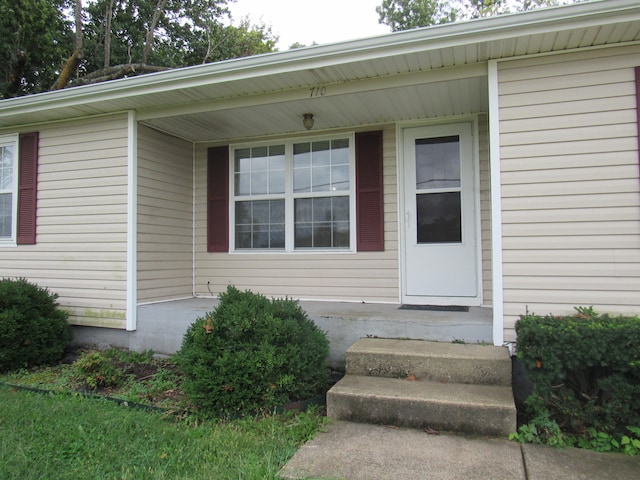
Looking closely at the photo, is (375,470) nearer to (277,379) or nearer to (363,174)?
(277,379)

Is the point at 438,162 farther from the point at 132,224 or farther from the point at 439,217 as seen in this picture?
the point at 132,224

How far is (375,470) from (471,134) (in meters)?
3.67

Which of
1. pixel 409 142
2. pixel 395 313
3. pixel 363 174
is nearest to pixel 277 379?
pixel 395 313

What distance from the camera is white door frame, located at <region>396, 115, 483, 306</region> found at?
4.61 m

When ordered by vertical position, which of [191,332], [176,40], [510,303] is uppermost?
[176,40]

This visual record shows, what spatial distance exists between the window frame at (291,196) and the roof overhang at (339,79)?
0.20m

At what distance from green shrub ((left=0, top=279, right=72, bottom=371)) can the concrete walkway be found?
134 inches

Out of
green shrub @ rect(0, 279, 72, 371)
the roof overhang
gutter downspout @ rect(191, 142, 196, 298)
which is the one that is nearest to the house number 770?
the roof overhang

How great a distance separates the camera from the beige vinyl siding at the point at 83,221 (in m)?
4.87

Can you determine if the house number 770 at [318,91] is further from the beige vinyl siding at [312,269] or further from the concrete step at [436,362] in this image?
the concrete step at [436,362]

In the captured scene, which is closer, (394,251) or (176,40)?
(394,251)

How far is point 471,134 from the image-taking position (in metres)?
4.73

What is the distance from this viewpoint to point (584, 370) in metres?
2.70

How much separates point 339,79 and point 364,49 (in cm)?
49
